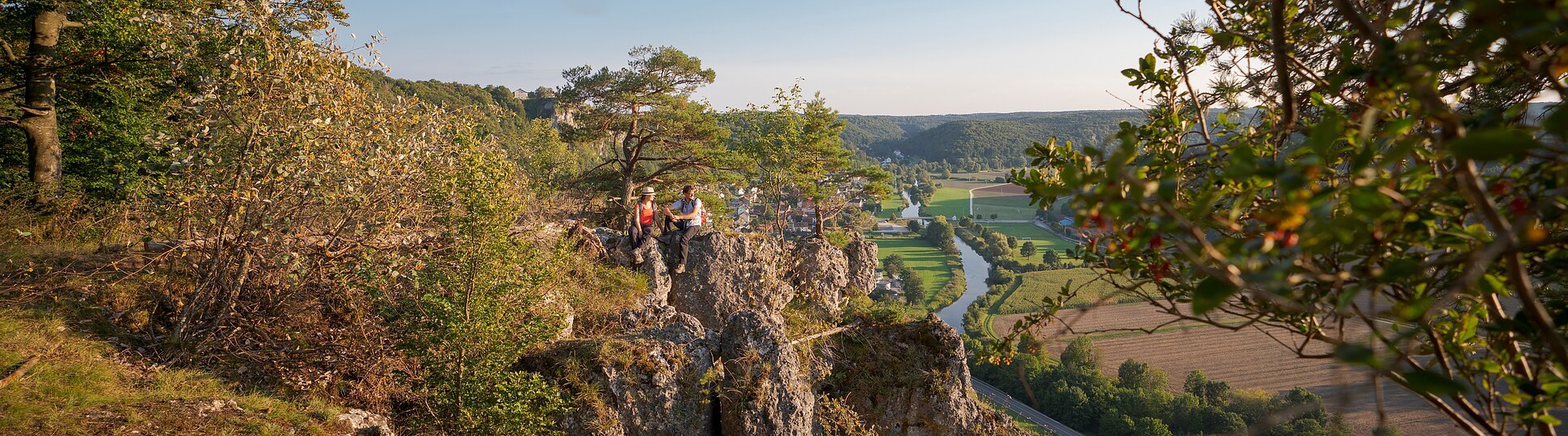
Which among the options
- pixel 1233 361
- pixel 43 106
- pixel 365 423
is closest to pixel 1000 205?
pixel 1233 361

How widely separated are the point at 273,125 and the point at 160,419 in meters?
2.56

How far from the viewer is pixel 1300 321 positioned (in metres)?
2.08

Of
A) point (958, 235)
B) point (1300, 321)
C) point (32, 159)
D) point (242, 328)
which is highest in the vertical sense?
point (32, 159)

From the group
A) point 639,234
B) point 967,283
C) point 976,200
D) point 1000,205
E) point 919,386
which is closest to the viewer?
point 919,386

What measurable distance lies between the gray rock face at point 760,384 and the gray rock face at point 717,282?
8.36ft

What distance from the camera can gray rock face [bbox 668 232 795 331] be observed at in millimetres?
10891

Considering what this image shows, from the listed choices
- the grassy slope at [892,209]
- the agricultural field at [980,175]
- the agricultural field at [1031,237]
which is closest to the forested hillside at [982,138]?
the agricultural field at [980,175]

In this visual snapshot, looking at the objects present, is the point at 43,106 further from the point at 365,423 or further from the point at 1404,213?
the point at 1404,213

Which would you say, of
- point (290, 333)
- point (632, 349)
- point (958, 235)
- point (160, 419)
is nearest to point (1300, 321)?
point (632, 349)

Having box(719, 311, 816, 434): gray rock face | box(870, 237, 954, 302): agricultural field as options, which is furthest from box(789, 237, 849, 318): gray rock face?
box(870, 237, 954, 302): agricultural field

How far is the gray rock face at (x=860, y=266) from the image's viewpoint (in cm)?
1326

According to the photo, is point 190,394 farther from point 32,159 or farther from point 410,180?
point 32,159

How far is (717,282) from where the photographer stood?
35.8 feet

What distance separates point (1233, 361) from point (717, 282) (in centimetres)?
3229
